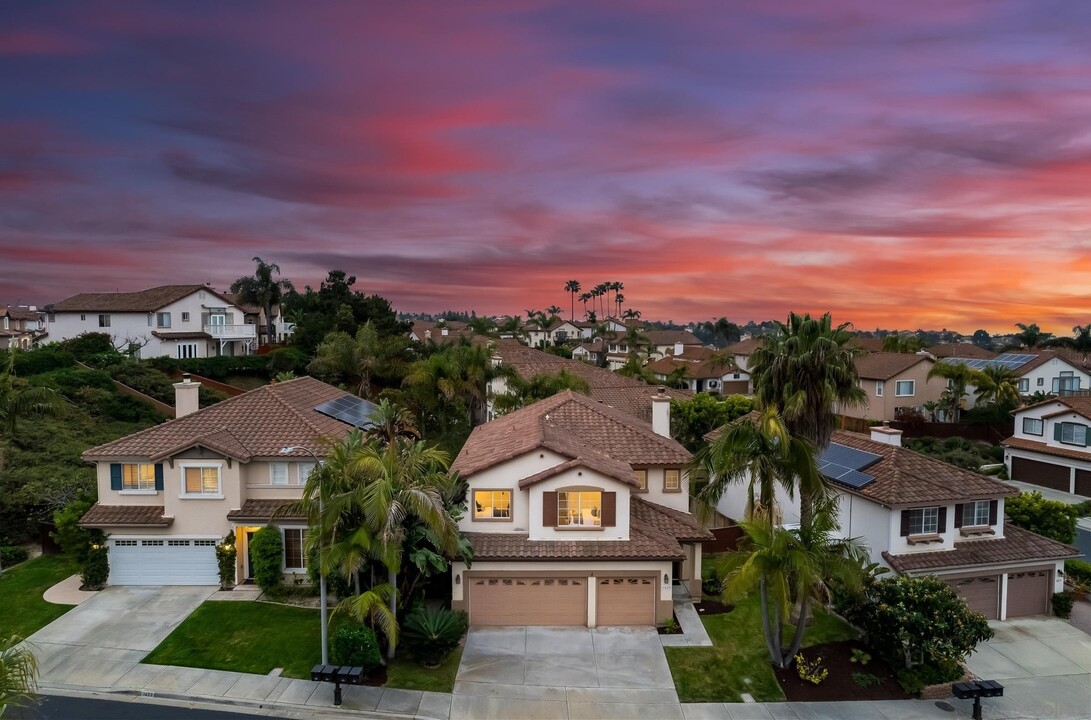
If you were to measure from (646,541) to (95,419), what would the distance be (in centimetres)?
3623

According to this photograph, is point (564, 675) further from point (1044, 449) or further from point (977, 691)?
point (1044, 449)

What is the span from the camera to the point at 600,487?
69.3ft

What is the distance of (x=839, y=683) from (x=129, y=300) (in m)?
64.5

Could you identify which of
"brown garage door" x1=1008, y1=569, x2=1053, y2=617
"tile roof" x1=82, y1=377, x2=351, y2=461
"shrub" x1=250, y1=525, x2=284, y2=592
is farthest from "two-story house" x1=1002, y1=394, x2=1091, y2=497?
"shrub" x1=250, y1=525, x2=284, y2=592

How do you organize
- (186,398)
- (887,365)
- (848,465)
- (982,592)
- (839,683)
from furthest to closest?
(887,365) → (186,398) → (848,465) → (982,592) → (839,683)

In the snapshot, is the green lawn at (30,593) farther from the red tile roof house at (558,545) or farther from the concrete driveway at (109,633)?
the red tile roof house at (558,545)

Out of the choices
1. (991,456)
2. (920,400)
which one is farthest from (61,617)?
(920,400)

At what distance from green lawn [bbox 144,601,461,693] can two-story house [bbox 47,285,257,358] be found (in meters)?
43.7

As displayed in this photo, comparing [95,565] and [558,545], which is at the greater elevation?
[558,545]

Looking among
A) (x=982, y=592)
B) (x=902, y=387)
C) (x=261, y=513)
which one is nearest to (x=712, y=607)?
(x=982, y=592)

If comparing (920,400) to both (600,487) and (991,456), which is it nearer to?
(991,456)

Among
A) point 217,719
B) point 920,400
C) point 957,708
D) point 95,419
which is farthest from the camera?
point 920,400

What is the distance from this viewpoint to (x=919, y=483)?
2242 cm

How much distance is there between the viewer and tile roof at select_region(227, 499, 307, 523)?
74.5ft
